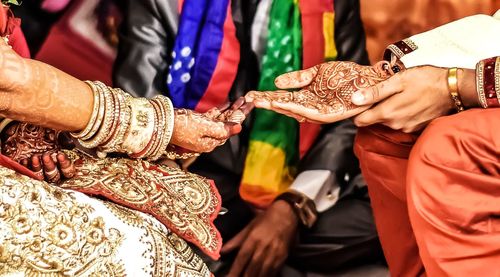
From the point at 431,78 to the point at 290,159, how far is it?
66 centimetres

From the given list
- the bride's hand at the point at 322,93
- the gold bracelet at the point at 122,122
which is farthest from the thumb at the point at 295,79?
the gold bracelet at the point at 122,122

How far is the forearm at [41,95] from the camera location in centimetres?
104

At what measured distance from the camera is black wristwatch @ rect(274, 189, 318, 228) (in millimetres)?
1894

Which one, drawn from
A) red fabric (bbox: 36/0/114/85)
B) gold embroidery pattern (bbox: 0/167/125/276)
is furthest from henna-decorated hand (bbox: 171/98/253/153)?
red fabric (bbox: 36/0/114/85)

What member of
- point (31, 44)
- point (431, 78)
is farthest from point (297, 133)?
point (31, 44)

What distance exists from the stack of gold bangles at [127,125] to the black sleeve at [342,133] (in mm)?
786

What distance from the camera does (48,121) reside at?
1117mm

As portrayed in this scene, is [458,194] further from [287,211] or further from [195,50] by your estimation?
[195,50]

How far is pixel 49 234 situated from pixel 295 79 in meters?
0.67

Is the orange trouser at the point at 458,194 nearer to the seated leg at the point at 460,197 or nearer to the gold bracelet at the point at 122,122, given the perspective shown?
the seated leg at the point at 460,197

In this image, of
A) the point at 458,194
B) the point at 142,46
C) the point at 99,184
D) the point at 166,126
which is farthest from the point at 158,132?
the point at 142,46

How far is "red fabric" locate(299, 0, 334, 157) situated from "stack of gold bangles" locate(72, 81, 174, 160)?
2.52ft

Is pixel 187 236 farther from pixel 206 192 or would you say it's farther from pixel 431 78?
pixel 431 78

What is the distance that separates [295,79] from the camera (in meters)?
1.50
